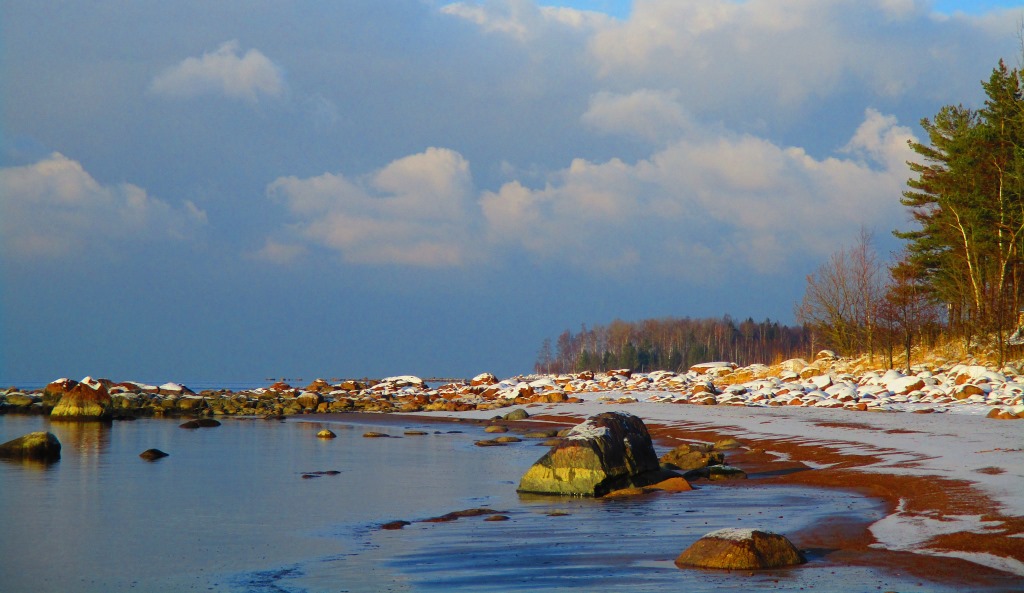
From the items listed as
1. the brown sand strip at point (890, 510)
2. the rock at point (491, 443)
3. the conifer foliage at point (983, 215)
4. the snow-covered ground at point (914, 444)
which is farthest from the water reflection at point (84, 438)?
the conifer foliage at point (983, 215)

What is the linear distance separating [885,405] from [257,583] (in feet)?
77.5

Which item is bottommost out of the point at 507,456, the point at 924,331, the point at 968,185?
the point at 507,456

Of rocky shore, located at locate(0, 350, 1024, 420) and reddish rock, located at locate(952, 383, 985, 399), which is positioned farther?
rocky shore, located at locate(0, 350, 1024, 420)

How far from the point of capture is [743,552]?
27.4 ft

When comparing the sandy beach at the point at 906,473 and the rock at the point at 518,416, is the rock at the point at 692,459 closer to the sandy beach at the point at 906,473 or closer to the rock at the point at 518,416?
the sandy beach at the point at 906,473

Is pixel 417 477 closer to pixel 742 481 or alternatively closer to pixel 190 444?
pixel 742 481

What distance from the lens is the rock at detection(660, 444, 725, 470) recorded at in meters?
18.9

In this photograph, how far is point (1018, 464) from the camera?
46.6 ft

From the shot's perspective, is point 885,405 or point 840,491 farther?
point 885,405

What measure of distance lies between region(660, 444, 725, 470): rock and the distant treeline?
3337 inches

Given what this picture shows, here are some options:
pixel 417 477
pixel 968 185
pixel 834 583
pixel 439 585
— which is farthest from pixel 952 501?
pixel 968 185

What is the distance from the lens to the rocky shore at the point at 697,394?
27438 millimetres

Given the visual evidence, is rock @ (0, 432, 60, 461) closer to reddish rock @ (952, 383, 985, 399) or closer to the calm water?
the calm water

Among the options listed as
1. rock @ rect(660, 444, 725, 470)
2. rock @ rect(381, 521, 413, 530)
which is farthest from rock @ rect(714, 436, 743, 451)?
rock @ rect(381, 521, 413, 530)
